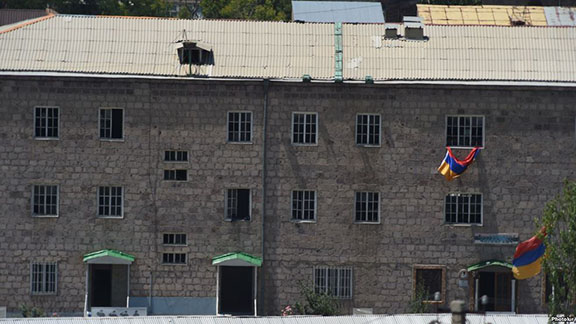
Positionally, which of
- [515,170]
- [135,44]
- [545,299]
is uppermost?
[135,44]

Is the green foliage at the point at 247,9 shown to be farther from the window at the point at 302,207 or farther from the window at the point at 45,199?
the window at the point at 45,199

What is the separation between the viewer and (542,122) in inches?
2697

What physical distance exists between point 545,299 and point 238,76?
16194 millimetres

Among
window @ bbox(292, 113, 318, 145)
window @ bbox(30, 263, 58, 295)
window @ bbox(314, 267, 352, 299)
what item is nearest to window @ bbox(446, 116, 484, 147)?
window @ bbox(292, 113, 318, 145)

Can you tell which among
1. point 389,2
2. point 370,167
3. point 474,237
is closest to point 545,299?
point 474,237

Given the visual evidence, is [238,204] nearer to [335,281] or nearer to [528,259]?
[335,281]

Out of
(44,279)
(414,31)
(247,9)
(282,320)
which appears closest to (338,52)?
(414,31)

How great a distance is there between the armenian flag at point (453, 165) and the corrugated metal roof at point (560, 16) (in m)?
23.4

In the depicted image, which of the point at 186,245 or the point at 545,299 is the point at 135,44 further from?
the point at 545,299

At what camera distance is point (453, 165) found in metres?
67.4

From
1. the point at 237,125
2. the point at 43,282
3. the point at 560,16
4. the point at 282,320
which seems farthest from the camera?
the point at 560,16

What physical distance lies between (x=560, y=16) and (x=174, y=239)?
33.1 metres

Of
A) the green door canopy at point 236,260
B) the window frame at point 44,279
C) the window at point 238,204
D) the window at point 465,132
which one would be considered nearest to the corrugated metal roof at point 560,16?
the window at point 465,132

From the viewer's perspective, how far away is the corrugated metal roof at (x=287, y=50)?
68.8m
